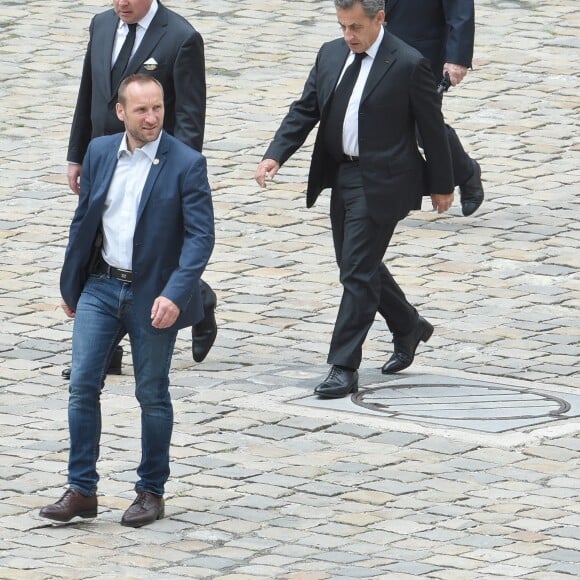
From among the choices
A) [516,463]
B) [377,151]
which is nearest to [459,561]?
[516,463]

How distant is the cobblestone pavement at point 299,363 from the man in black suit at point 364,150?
48 centimetres

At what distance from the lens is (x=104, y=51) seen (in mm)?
→ 9484

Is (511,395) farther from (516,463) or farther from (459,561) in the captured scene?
(459,561)

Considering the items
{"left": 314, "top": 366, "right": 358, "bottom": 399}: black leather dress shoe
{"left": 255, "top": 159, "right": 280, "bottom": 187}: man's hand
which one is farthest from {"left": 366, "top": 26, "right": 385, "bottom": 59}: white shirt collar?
{"left": 314, "top": 366, "right": 358, "bottom": 399}: black leather dress shoe

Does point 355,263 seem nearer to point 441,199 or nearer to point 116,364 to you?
point 441,199

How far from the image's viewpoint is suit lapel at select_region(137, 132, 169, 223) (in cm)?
753

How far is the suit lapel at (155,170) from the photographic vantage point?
753 centimetres

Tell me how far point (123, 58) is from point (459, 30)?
113 inches

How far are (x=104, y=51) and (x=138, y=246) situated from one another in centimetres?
221

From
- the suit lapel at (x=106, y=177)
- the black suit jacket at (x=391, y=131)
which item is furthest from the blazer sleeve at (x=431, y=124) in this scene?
the suit lapel at (x=106, y=177)

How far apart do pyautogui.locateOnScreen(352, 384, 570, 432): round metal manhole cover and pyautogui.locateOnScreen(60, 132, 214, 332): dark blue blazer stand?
179cm

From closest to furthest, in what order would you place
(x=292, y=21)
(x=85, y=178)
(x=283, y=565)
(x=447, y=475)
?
(x=283, y=565), (x=85, y=178), (x=447, y=475), (x=292, y=21)

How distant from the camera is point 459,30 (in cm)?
1166

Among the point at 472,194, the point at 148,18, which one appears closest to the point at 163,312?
the point at 148,18
